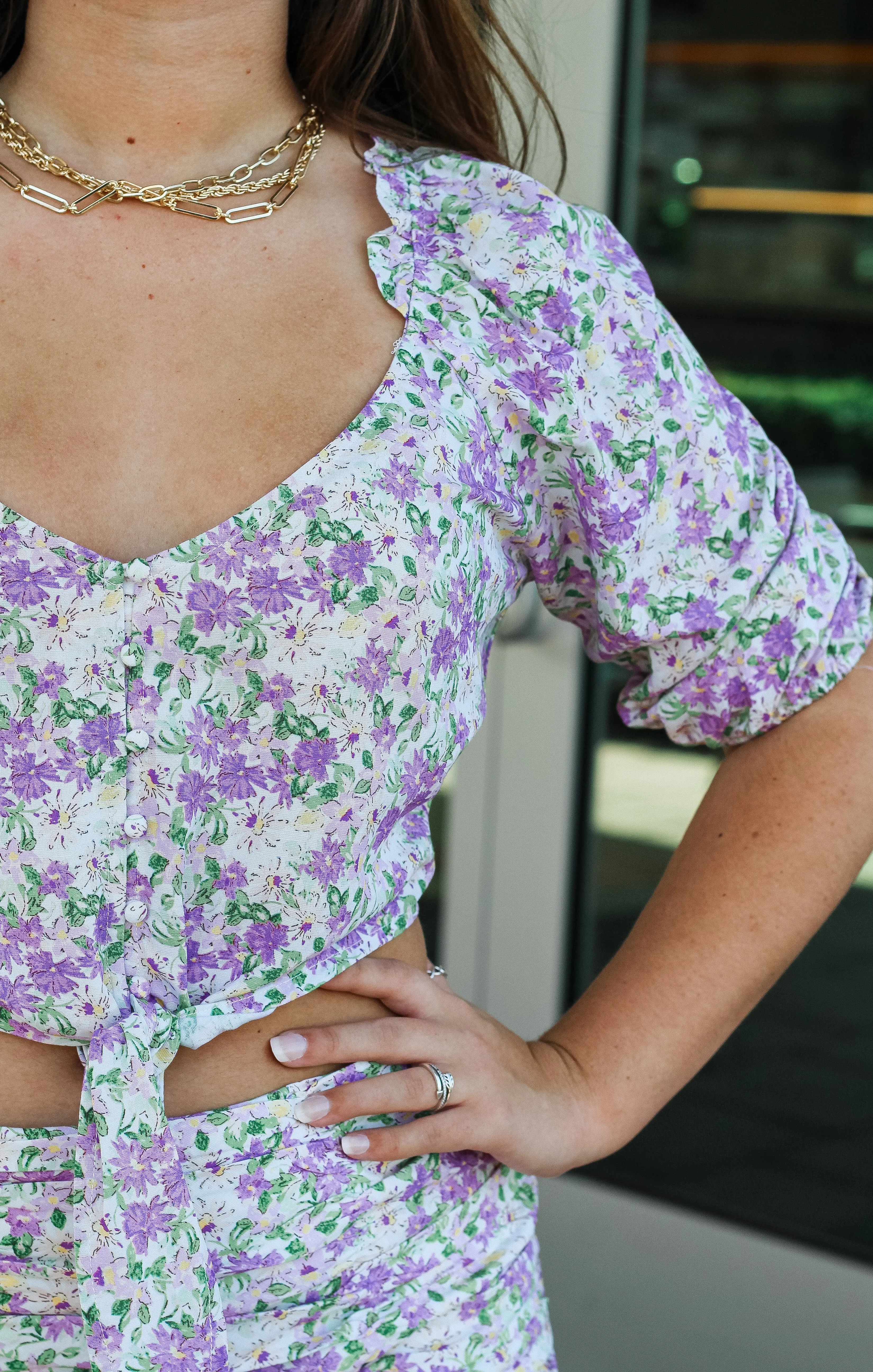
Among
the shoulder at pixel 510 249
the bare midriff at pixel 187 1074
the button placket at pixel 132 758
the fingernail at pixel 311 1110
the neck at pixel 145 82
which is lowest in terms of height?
the fingernail at pixel 311 1110

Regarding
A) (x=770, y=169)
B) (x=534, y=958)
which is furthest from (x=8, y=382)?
(x=534, y=958)

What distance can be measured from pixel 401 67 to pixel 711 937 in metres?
0.61

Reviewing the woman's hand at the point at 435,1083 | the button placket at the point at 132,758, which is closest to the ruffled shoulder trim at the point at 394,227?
the button placket at the point at 132,758

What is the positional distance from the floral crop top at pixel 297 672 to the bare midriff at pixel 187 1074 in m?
0.02

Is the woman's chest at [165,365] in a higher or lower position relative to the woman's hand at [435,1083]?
higher

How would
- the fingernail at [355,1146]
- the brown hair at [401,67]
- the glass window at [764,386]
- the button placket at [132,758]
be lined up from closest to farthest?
the button placket at [132,758]
the fingernail at [355,1146]
the brown hair at [401,67]
the glass window at [764,386]

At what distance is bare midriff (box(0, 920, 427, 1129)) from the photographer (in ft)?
2.64

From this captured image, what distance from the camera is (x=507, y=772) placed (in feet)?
7.66

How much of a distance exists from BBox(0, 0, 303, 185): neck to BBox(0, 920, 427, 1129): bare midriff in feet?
1.55

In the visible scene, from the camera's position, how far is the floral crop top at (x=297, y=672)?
0.75 meters

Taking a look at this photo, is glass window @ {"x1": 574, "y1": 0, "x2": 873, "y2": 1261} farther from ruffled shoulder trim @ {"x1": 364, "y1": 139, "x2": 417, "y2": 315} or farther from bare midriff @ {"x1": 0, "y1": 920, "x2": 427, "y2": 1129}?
bare midriff @ {"x1": 0, "y1": 920, "x2": 427, "y2": 1129}

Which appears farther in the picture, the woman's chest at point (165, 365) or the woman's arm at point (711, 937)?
the woman's arm at point (711, 937)

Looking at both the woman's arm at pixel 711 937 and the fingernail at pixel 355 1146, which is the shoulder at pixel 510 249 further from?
the fingernail at pixel 355 1146

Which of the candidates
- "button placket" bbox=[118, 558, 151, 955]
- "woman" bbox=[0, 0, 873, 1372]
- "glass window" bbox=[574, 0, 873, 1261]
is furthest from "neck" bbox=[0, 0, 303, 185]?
"glass window" bbox=[574, 0, 873, 1261]
